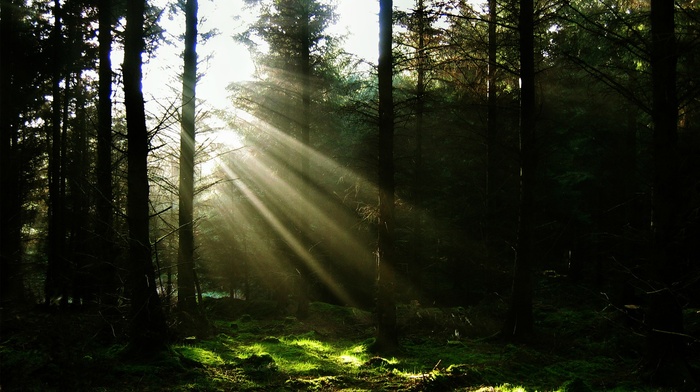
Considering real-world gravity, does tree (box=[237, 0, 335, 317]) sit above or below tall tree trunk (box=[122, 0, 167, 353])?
above

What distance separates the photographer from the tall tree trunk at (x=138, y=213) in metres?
6.19

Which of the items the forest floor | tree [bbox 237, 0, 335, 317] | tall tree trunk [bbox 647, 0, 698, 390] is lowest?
the forest floor

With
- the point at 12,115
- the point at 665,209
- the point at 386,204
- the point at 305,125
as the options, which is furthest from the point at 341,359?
the point at 12,115

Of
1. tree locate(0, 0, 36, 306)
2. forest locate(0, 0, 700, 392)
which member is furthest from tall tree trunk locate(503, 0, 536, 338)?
tree locate(0, 0, 36, 306)

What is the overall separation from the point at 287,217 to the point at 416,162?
6659 millimetres

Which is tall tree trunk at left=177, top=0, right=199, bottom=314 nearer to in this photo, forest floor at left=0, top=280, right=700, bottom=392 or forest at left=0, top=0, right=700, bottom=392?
forest at left=0, top=0, right=700, bottom=392

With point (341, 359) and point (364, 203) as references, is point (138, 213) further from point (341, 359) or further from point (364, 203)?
point (364, 203)

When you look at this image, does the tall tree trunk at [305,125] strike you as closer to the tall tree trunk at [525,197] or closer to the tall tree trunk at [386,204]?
the tall tree trunk at [386,204]

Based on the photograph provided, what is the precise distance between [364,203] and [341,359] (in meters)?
4.28

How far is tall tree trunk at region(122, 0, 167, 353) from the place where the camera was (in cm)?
619

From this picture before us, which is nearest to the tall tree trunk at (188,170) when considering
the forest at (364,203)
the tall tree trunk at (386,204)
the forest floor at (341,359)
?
the forest at (364,203)

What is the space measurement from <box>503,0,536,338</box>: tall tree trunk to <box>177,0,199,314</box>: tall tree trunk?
779cm

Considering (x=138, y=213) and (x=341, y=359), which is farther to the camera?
(x=341, y=359)

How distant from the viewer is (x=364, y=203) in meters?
10.9
